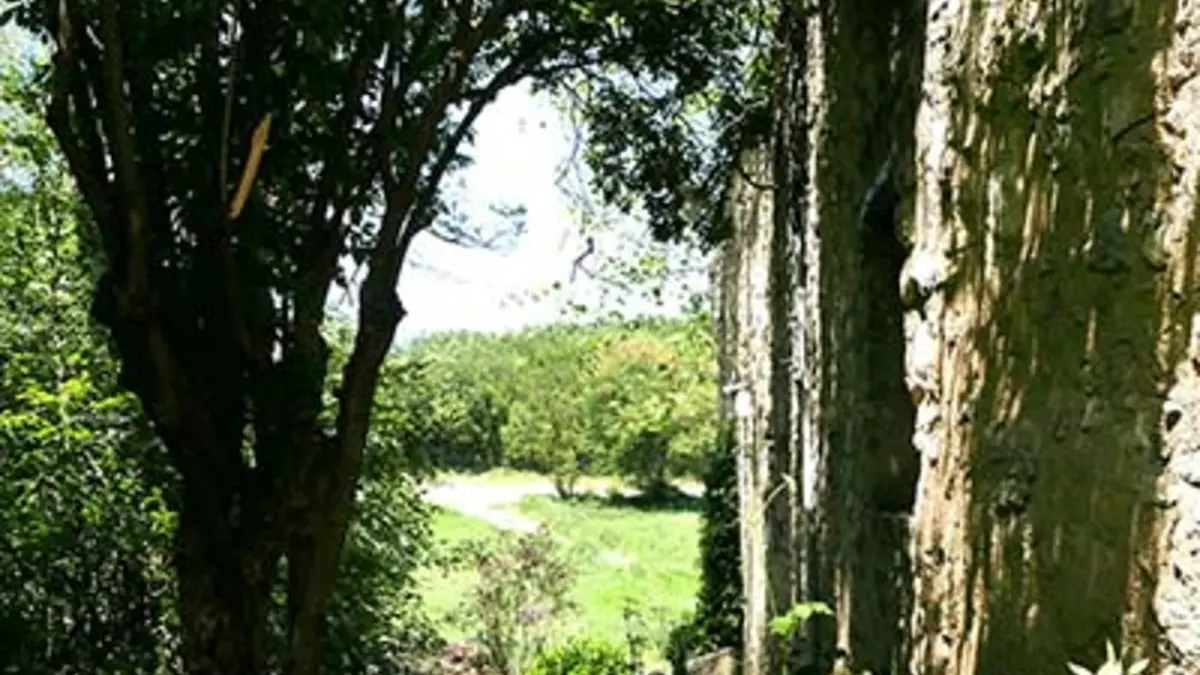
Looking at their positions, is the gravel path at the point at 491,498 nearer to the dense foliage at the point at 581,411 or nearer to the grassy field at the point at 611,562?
the grassy field at the point at 611,562

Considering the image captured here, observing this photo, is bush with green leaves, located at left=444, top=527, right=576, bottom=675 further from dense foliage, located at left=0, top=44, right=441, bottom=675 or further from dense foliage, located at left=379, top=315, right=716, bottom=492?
dense foliage, located at left=379, top=315, right=716, bottom=492

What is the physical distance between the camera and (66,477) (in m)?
8.91

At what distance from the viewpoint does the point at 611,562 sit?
24.5m

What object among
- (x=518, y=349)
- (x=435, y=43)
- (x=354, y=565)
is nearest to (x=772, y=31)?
(x=435, y=43)

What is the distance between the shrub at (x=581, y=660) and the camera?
12.4m

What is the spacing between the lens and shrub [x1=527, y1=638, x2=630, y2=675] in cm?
1236

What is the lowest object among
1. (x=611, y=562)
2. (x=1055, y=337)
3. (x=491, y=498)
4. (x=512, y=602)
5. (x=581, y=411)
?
(x=611, y=562)

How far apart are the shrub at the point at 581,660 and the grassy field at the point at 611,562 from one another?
71 centimetres

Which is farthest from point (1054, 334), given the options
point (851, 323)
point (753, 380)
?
point (753, 380)

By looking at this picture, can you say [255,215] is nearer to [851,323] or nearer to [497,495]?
[851,323]

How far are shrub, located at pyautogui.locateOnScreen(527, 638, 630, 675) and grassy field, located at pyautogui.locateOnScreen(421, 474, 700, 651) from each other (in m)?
0.71

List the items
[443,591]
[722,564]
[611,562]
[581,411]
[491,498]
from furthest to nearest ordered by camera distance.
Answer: [581,411] < [491,498] < [611,562] < [443,591] < [722,564]

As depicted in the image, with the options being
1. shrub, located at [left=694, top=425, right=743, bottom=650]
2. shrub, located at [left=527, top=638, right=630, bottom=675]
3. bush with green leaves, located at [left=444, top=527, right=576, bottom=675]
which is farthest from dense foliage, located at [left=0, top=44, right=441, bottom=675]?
shrub, located at [left=694, top=425, right=743, bottom=650]

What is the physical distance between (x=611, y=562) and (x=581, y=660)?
11889mm
